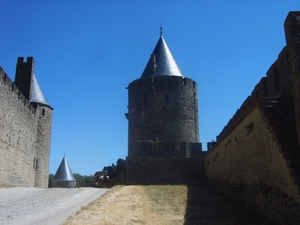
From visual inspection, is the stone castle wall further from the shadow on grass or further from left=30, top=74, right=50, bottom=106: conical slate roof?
the shadow on grass

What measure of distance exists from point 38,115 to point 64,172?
19665 millimetres

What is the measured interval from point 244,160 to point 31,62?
64.1 feet

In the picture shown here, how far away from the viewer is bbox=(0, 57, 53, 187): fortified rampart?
1720 centimetres

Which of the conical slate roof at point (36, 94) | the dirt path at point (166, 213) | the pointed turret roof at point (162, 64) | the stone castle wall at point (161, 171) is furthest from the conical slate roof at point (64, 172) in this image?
the dirt path at point (166, 213)

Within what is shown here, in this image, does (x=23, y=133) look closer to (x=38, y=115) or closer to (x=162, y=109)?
(x=38, y=115)

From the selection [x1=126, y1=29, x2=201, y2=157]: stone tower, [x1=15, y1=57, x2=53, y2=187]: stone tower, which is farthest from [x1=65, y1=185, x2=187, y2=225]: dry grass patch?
[x1=15, y1=57, x2=53, y2=187]: stone tower

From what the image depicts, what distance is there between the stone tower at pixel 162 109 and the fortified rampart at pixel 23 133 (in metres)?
6.18

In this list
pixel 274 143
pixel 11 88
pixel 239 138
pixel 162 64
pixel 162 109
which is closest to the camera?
pixel 274 143

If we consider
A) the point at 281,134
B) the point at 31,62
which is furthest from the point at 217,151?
the point at 31,62

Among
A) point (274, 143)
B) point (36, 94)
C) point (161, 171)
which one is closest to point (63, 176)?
point (36, 94)

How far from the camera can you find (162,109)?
25.5 metres

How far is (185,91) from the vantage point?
26359mm

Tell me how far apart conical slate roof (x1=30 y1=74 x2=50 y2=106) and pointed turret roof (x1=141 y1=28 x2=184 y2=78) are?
7.75m

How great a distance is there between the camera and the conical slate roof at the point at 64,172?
41844mm
